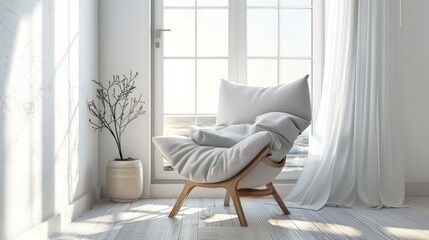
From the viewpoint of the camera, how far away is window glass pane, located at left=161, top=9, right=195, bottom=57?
4195 millimetres

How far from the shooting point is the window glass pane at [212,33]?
4.21 metres

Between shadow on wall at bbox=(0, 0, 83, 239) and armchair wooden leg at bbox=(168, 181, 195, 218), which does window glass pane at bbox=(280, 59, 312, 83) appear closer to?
armchair wooden leg at bbox=(168, 181, 195, 218)

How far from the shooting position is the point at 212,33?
4.22m

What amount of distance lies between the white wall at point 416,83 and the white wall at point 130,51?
1977 mm

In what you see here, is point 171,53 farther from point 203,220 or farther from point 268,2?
point 203,220

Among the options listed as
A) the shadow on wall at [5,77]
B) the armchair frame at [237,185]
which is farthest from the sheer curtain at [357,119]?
the shadow on wall at [5,77]

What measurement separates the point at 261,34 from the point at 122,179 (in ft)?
5.14

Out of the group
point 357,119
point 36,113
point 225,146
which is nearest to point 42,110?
point 36,113

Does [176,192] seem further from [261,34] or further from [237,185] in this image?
[261,34]

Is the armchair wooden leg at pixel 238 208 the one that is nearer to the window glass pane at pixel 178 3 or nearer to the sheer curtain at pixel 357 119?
the sheer curtain at pixel 357 119

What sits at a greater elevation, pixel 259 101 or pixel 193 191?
pixel 259 101

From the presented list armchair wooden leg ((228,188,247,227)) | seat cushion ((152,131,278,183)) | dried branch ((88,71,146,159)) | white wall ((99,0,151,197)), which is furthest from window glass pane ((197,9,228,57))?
armchair wooden leg ((228,188,247,227))

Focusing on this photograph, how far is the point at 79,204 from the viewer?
3.28 m

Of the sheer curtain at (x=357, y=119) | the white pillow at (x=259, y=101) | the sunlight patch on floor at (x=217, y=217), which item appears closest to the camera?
the sunlight patch on floor at (x=217, y=217)
